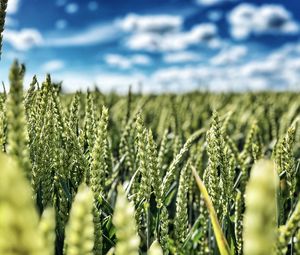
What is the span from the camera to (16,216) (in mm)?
393


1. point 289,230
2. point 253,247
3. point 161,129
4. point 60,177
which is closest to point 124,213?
point 253,247

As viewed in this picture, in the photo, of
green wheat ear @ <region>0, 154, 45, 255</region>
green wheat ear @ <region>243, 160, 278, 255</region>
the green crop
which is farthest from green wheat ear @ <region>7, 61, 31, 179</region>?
green wheat ear @ <region>243, 160, 278, 255</region>

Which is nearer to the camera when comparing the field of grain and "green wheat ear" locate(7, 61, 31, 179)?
the field of grain

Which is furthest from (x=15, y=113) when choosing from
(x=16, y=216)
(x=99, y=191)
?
(x=99, y=191)

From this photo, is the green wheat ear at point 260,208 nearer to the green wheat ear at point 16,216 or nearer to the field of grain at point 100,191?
the field of grain at point 100,191

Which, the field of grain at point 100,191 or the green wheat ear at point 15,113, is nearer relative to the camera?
the field of grain at point 100,191

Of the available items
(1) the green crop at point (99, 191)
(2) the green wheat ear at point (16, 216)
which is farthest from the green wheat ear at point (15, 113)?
(2) the green wheat ear at point (16, 216)

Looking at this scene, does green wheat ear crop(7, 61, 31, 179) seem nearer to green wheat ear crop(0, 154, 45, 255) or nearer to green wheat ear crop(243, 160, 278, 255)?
green wheat ear crop(0, 154, 45, 255)

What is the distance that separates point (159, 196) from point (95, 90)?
9.40 ft

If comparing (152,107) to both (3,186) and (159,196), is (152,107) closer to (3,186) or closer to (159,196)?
(159,196)

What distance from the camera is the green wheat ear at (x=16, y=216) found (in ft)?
1.28

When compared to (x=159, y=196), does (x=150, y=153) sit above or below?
above

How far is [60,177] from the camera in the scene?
1355 mm

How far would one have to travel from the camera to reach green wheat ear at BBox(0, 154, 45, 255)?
391 mm
